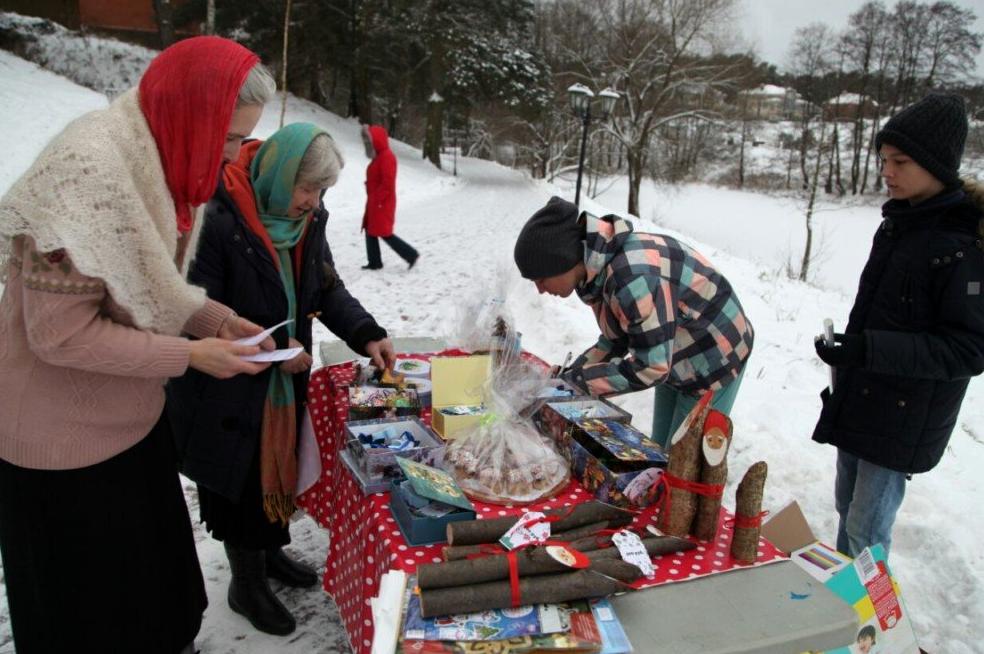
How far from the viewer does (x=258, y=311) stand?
2145 millimetres

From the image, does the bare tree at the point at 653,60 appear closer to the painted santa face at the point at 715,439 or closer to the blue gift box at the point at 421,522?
the painted santa face at the point at 715,439

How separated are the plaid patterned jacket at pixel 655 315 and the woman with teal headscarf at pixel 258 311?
1.04m

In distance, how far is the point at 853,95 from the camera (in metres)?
29.5

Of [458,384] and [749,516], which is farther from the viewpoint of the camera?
[458,384]

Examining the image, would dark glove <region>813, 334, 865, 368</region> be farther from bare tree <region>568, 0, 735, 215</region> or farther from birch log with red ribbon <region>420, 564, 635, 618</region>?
bare tree <region>568, 0, 735, 215</region>

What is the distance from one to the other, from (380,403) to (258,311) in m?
0.57

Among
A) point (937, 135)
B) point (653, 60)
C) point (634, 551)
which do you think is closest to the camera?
point (634, 551)

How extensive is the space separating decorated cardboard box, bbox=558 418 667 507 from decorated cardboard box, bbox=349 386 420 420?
0.63 m

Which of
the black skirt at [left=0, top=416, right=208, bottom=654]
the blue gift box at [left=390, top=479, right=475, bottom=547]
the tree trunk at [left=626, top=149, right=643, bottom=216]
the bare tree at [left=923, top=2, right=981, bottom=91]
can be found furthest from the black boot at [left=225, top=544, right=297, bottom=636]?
the bare tree at [left=923, top=2, right=981, bottom=91]

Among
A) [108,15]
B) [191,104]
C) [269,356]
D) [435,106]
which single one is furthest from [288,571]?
[108,15]

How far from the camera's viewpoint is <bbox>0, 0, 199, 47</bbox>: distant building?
23.8 metres

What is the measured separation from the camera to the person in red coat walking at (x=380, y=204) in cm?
866

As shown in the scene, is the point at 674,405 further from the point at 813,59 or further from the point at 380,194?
the point at 813,59

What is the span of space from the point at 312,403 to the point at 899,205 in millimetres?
2491
